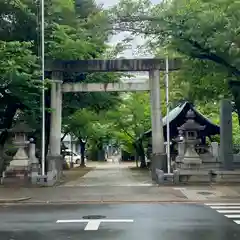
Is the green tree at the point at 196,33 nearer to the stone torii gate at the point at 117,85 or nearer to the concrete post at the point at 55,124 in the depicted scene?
the stone torii gate at the point at 117,85

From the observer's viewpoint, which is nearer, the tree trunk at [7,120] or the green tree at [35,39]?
the green tree at [35,39]

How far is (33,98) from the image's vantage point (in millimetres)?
26984

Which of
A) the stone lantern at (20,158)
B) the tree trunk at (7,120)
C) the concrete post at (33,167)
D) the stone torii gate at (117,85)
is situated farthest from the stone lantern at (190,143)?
the tree trunk at (7,120)

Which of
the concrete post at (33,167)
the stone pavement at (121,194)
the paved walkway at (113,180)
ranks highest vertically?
the concrete post at (33,167)

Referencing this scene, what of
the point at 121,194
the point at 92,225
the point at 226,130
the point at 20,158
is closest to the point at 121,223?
the point at 92,225

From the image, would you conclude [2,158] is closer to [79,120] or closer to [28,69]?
[28,69]

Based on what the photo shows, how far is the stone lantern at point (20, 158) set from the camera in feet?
84.4

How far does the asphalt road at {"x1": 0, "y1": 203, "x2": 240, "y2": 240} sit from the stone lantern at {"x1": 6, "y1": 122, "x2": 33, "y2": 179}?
8774 mm

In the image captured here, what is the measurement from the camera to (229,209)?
15.5 m

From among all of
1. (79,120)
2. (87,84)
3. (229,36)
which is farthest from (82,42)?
(79,120)

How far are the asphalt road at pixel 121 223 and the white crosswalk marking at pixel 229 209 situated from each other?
3 cm

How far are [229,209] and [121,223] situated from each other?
4.37 metres

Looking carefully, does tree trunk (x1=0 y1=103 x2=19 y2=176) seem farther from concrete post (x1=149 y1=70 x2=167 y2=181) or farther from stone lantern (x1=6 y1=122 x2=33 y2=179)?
concrete post (x1=149 y1=70 x2=167 y2=181)

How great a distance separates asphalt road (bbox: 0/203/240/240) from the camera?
10.9 meters
